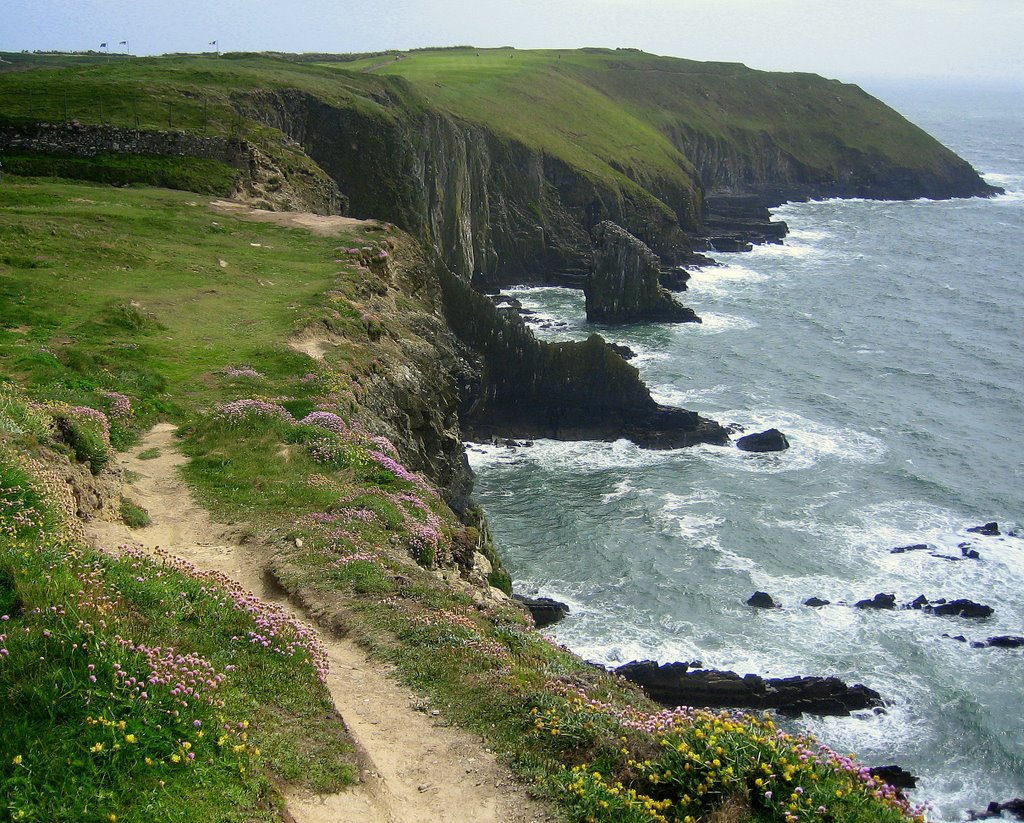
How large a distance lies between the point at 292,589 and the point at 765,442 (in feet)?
152

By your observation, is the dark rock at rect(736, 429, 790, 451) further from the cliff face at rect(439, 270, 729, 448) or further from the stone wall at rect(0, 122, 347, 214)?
the stone wall at rect(0, 122, 347, 214)

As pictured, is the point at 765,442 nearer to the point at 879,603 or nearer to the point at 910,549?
the point at 910,549

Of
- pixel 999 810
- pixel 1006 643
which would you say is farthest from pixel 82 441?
pixel 1006 643

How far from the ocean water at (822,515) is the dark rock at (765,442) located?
67 centimetres

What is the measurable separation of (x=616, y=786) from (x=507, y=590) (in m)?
18.0

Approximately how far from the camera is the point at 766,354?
78625mm

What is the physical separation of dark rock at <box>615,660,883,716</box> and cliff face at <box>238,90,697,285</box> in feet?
147

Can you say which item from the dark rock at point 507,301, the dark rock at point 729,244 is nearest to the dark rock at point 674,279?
the dark rock at point 507,301

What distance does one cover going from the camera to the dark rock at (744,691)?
33688 millimetres

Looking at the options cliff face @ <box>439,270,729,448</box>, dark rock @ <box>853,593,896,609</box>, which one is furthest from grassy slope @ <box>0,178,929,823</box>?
cliff face @ <box>439,270,729,448</box>

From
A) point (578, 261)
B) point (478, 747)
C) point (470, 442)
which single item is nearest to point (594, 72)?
point (578, 261)

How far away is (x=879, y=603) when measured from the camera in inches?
1620

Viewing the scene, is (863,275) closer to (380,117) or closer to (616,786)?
(380,117)

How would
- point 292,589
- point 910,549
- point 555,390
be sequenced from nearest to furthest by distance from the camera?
1. point 292,589
2. point 910,549
3. point 555,390
